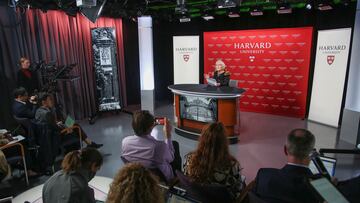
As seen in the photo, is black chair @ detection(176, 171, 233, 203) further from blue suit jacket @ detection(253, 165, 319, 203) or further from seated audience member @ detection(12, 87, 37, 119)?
seated audience member @ detection(12, 87, 37, 119)

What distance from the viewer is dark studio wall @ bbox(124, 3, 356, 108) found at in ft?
18.4

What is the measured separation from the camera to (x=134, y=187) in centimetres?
124

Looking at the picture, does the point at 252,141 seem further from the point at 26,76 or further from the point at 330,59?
the point at 26,76

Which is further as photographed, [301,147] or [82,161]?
[82,161]

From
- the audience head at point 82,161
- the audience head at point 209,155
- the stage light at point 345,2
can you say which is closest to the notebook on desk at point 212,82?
the stage light at point 345,2

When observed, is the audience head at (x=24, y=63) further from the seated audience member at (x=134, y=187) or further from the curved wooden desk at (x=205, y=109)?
the seated audience member at (x=134, y=187)

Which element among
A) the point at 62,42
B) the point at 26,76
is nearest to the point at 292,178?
the point at 26,76

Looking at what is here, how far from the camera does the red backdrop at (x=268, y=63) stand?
21.0ft

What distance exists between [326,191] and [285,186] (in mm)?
348

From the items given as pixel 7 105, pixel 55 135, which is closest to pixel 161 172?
pixel 55 135

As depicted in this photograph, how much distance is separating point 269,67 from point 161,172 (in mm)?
5380

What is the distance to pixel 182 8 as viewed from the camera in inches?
216

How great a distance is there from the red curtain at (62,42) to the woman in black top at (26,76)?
1.15 feet

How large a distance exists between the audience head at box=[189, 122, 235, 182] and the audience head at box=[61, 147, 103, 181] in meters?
0.74
